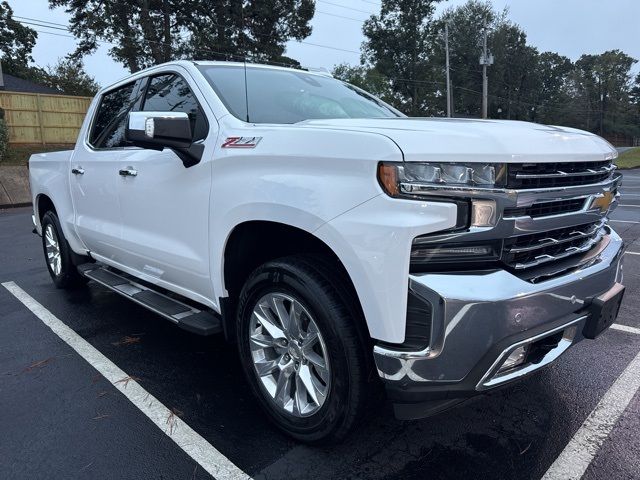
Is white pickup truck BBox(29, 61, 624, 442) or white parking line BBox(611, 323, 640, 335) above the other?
white pickup truck BBox(29, 61, 624, 442)

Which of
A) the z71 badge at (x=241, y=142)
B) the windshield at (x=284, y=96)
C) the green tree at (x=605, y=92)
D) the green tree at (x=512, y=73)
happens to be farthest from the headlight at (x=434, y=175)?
the green tree at (x=605, y=92)

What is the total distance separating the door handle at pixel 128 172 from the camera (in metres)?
3.52

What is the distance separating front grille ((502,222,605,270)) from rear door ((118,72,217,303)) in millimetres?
1633

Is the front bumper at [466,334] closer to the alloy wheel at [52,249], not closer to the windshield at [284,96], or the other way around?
the windshield at [284,96]

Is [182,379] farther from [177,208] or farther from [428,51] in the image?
[428,51]

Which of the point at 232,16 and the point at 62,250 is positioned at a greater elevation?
the point at 232,16

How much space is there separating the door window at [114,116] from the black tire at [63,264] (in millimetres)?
1182

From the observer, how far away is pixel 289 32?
34.1m

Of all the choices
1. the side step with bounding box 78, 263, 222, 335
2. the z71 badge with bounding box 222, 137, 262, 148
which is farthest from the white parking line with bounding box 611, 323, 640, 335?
Answer: the z71 badge with bounding box 222, 137, 262, 148

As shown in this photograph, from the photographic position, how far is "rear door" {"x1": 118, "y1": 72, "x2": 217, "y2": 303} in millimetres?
2953

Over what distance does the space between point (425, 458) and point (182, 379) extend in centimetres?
167

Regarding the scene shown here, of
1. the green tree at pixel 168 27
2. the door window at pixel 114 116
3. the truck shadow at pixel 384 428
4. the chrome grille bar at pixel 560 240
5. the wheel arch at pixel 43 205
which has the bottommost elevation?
the truck shadow at pixel 384 428

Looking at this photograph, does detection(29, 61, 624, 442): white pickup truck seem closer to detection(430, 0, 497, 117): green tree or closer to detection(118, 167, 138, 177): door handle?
detection(118, 167, 138, 177): door handle

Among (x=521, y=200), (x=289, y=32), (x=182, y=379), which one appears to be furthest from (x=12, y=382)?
(x=289, y=32)
